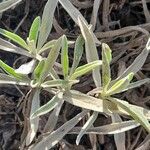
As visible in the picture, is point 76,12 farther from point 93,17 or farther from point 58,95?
point 58,95

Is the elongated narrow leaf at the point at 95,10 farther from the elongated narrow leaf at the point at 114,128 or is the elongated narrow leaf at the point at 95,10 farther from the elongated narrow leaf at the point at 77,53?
the elongated narrow leaf at the point at 114,128

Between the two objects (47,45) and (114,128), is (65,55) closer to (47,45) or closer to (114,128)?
(47,45)

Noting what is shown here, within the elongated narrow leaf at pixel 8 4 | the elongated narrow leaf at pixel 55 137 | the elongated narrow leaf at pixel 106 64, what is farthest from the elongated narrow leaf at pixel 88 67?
the elongated narrow leaf at pixel 8 4

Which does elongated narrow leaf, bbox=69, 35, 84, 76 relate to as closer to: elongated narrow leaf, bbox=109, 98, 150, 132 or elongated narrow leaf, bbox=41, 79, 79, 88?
elongated narrow leaf, bbox=41, 79, 79, 88

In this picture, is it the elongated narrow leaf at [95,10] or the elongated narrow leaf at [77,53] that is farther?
the elongated narrow leaf at [95,10]

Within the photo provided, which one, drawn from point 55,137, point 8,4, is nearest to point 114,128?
point 55,137

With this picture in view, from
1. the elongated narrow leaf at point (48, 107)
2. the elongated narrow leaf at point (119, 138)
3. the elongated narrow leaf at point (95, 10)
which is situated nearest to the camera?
the elongated narrow leaf at point (48, 107)

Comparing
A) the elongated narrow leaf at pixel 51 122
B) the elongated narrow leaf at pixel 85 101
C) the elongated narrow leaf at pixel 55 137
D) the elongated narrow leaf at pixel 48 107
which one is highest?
the elongated narrow leaf at pixel 48 107
